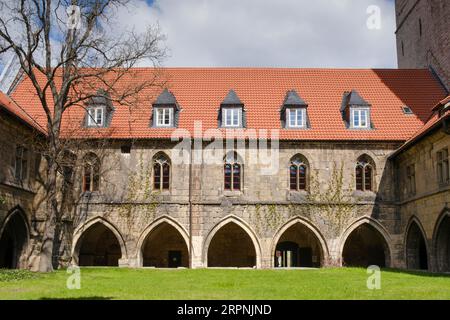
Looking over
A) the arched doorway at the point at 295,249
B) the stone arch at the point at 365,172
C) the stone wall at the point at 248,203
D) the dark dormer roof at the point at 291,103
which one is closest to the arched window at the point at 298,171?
the stone wall at the point at 248,203

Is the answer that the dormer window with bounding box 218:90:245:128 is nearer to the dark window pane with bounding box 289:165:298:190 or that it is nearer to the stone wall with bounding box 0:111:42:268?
the dark window pane with bounding box 289:165:298:190

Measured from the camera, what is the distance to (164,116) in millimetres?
26000

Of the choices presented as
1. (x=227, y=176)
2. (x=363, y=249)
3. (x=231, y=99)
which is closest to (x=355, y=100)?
(x=231, y=99)

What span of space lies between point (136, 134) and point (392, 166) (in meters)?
11.2

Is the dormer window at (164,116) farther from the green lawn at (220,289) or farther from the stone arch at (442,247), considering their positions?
the stone arch at (442,247)

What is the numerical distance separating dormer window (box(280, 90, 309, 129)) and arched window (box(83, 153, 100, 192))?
8.39m

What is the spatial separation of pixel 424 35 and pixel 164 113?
45.8 ft

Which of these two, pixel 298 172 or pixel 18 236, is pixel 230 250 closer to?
pixel 298 172

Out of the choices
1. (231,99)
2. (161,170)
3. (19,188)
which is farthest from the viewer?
(231,99)

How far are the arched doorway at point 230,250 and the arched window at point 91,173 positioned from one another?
22.0ft

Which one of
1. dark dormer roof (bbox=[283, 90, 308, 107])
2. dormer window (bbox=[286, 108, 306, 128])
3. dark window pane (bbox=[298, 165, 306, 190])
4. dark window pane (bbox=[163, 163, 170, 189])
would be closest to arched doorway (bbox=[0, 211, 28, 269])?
dark window pane (bbox=[163, 163, 170, 189])

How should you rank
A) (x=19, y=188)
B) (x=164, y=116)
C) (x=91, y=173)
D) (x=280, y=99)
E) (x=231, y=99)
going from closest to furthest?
(x=19, y=188)
(x=91, y=173)
(x=164, y=116)
(x=231, y=99)
(x=280, y=99)

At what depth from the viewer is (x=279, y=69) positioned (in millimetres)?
29672

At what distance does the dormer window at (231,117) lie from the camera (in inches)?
1024
